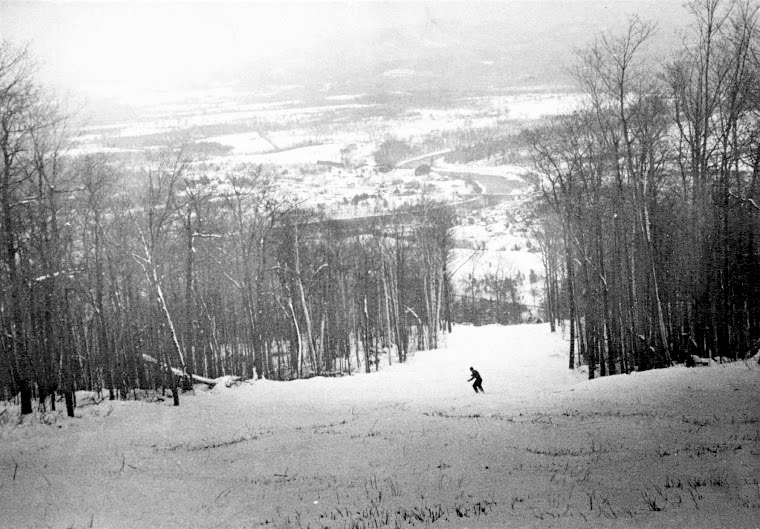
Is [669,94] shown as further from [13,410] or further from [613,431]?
[13,410]

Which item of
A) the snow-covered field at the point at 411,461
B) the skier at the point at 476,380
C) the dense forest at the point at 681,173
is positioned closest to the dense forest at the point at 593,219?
the dense forest at the point at 681,173

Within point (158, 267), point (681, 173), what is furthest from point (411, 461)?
point (681, 173)

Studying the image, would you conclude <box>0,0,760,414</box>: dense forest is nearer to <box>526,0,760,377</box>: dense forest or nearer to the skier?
<box>526,0,760,377</box>: dense forest

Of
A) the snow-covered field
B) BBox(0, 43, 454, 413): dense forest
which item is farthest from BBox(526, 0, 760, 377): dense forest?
BBox(0, 43, 454, 413): dense forest

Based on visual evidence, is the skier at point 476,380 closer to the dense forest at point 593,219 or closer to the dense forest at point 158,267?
the dense forest at point 593,219

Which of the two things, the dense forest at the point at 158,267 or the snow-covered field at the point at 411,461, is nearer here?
the snow-covered field at the point at 411,461

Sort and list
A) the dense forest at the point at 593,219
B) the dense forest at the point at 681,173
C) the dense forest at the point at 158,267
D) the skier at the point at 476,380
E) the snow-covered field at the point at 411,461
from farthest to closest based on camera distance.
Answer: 1. the skier at the point at 476,380
2. the dense forest at the point at 681,173
3. the dense forest at the point at 593,219
4. the dense forest at the point at 158,267
5. the snow-covered field at the point at 411,461

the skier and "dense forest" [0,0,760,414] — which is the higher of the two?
"dense forest" [0,0,760,414]
